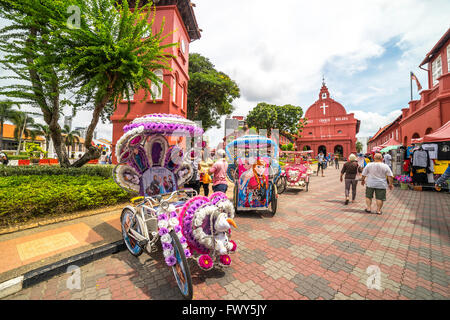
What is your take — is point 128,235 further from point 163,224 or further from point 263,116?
point 263,116

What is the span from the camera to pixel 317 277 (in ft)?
9.31

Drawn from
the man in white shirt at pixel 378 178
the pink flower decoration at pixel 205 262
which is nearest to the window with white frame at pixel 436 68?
the man in white shirt at pixel 378 178

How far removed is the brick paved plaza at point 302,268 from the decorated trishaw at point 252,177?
0.70 meters

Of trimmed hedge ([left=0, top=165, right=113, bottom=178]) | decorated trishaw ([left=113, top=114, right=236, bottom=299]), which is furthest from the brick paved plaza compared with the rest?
trimmed hedge ([left=0, top=165, right=113, bottom=178])

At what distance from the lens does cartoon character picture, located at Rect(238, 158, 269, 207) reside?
5.70 metres

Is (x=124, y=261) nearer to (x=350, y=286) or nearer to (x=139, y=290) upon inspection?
(x=139, y=290)

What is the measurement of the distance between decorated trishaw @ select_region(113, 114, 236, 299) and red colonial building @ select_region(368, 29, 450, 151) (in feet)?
53.5

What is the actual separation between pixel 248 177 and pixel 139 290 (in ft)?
12.6

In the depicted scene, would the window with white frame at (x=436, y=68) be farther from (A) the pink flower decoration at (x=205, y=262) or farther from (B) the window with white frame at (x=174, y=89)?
(A) the pink flower decoration at (x=205, y=262)

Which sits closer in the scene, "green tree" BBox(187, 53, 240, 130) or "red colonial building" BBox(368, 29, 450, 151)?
"red colonial building" BBox(368, 29, 450, 151)

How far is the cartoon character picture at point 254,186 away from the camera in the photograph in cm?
570

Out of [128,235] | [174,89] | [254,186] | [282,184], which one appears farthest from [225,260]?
[174,89]

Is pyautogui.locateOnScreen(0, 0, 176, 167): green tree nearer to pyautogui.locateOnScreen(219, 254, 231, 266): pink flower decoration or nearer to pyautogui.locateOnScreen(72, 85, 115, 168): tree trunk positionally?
pyautogui.locateOnScreen(72, 85, 115, 168): tree trunk

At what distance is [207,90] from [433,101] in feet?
64.3
